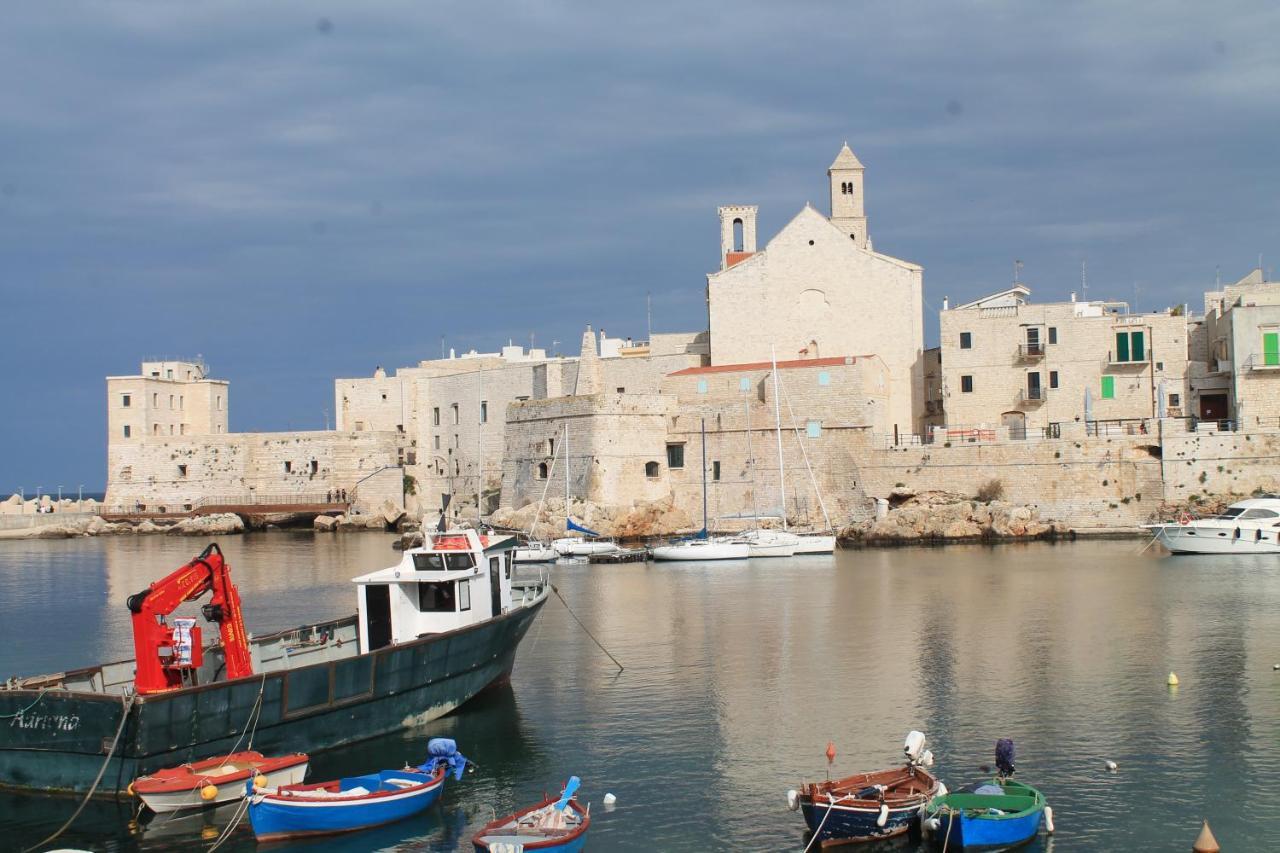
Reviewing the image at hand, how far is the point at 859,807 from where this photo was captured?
43.1 ft

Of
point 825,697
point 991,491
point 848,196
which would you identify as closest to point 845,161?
point 848,196

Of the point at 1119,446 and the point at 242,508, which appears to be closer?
the point at 1119,446

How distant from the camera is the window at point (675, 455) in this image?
49688mm

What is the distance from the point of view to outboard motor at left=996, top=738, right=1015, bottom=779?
1411 cm

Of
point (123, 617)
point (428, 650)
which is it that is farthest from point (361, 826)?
point (123, 617)

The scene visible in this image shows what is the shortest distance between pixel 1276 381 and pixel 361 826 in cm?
3960

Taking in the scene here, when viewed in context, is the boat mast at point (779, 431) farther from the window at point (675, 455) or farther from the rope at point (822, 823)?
the rope at point (822, 823)

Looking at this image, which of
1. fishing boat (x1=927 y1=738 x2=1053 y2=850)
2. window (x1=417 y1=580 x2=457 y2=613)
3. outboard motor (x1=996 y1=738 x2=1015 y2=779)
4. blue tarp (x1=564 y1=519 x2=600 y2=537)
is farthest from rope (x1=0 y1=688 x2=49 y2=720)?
blue tarp (x1=564 y1=519 x2=600 y2=537)

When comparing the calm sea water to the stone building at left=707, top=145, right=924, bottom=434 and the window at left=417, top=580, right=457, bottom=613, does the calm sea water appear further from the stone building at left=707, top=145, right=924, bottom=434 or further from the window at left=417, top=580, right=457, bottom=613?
the stone building at left=707, top=145, right=924, bottom=434

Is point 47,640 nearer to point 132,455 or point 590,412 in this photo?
point 590,412

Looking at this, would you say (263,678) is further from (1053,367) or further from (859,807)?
(1053,367)

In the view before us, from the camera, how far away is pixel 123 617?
3117cm

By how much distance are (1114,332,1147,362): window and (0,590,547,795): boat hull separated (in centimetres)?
3594

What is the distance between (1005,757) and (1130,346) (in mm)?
36915
